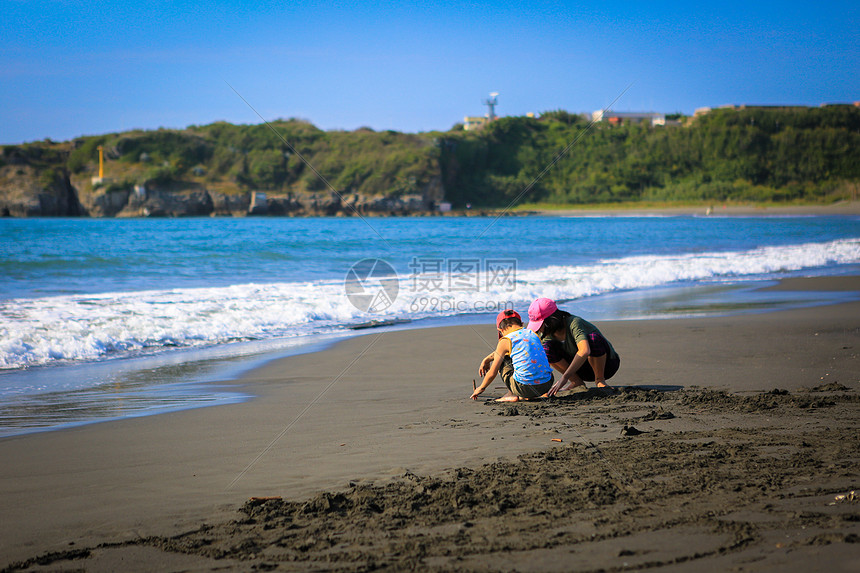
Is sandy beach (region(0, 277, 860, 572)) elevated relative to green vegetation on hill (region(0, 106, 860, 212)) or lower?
lower

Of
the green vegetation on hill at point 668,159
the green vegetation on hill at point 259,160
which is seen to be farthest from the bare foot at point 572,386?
the green vegetation on hill at point 259,160

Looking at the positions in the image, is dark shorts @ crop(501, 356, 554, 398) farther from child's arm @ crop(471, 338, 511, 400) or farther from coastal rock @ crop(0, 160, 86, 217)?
coastal rock @ crop(0, 160, 86, 217)

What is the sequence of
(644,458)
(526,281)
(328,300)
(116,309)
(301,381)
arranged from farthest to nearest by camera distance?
(526,281) < (328,300) < (116,309) < (301,381) < (644,458)

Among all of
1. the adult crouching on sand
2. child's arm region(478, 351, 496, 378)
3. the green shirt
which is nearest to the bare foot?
the adult crouching on sand

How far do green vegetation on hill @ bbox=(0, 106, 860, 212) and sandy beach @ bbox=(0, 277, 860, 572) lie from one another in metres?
93.6

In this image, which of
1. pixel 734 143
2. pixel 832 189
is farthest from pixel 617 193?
pixel 832 189

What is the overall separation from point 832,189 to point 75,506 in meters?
107

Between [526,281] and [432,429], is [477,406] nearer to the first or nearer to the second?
[432,429]

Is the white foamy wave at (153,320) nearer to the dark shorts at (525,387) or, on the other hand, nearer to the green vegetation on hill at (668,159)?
the dark shorts at (525,387)

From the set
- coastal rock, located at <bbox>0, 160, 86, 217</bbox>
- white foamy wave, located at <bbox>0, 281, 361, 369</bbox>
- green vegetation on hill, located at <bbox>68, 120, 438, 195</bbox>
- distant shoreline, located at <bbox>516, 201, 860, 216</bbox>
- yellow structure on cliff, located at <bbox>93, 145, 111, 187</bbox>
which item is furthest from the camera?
green vegetation on hill, located at <bbox>68, 120, 438, 195</bbox>

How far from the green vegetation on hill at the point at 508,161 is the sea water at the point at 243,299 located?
250 feet

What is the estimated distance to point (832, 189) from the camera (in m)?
91.1

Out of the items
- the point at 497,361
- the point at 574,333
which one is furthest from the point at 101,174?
the point at 574,333

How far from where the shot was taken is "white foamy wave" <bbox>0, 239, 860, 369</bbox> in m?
8.29
